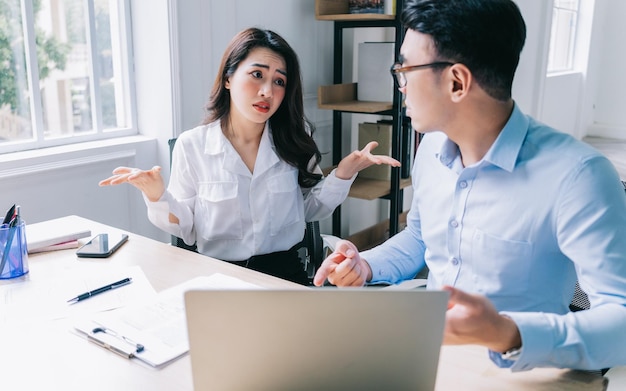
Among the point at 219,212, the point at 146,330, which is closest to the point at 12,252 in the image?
the point at 146,330

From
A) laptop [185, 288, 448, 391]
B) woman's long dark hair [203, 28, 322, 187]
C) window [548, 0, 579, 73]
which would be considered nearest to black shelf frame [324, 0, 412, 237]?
woman's long dark hair [203, 28, 322, 187]

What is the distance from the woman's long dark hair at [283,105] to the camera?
185 cm

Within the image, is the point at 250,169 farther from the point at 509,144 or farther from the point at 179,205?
the point at 509,144

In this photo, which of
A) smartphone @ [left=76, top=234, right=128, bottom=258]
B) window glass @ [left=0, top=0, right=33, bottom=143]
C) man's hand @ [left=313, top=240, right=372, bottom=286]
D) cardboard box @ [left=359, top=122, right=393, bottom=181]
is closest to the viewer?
man's hand @ [left=313, top=240, right=372, bottom=286]

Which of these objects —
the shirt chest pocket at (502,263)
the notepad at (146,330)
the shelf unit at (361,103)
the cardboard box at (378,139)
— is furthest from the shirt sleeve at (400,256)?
the cardboard box at (378,139)

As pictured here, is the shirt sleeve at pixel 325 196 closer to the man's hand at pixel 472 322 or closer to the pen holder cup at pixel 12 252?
the pen holder cup at pixel 12 252

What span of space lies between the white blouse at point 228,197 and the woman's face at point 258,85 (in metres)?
0.12

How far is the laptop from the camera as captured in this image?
69 centimetres

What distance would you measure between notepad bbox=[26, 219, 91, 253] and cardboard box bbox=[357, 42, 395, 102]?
73.6 inches

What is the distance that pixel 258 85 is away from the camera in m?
1.81

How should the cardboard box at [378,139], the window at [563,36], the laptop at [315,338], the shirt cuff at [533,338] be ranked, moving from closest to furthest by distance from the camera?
the laptop at [315,338] < the shirt cuff at [533,338] < the cardboard box at [378,139] < the window at [563,36]

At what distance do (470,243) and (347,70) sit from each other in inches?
90.3

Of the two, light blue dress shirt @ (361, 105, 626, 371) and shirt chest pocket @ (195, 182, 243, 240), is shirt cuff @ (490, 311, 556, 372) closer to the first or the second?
light blue dress shirt @ (361, 105, 626, 371)

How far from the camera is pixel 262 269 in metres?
1.84
